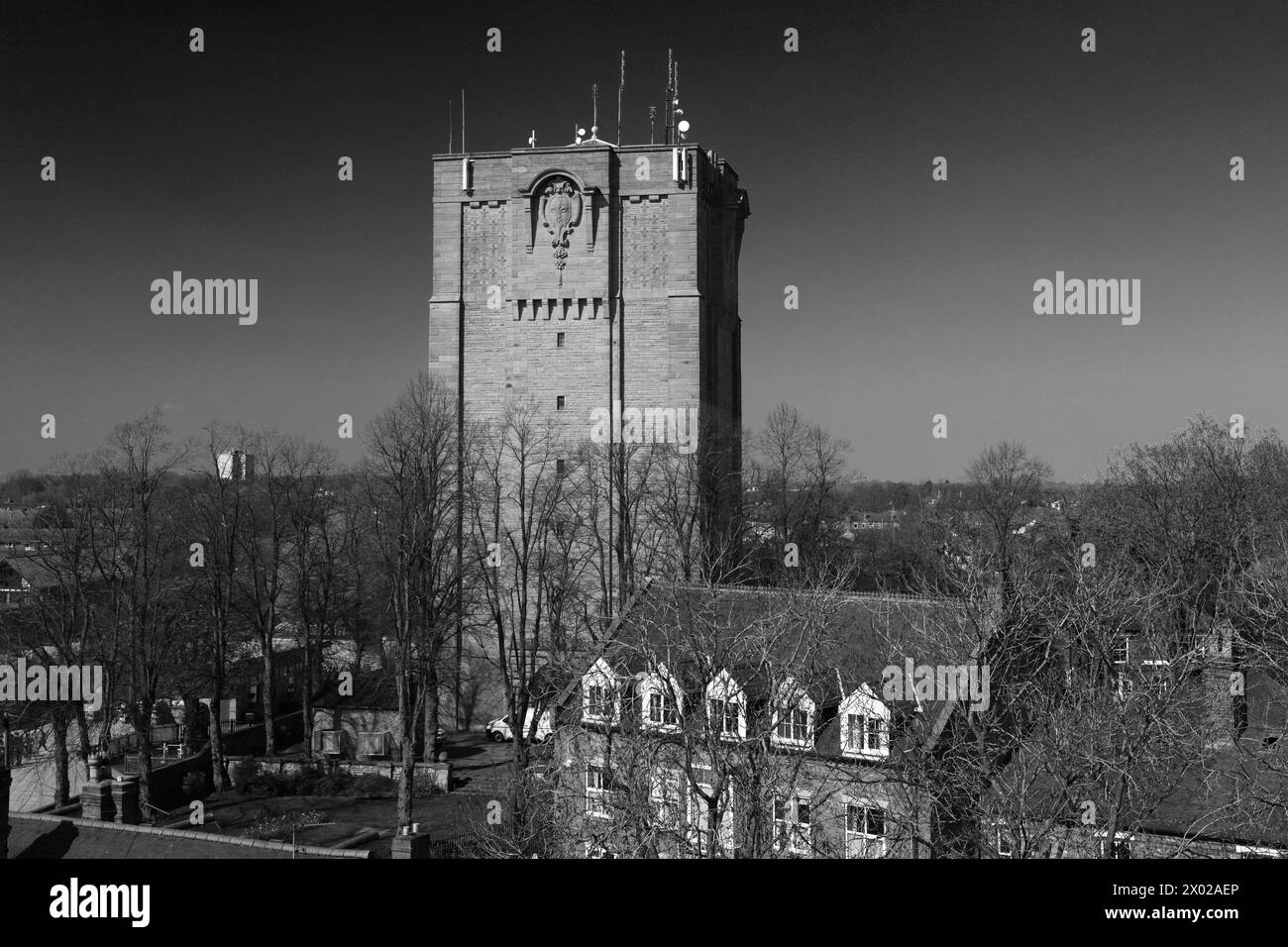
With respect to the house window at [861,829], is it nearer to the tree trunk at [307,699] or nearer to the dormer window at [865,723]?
the dormer window at [865,723]

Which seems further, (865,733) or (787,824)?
(865,733)

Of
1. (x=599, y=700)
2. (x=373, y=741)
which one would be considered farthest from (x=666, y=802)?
(x=373, y=741)

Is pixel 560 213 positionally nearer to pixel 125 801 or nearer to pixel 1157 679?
pixel 125 801

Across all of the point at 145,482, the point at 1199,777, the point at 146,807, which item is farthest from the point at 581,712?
the point at 145,482

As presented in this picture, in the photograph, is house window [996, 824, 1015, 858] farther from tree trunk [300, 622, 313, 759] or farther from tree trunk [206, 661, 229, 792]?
tree trunk [300, 622, 313, 759]
